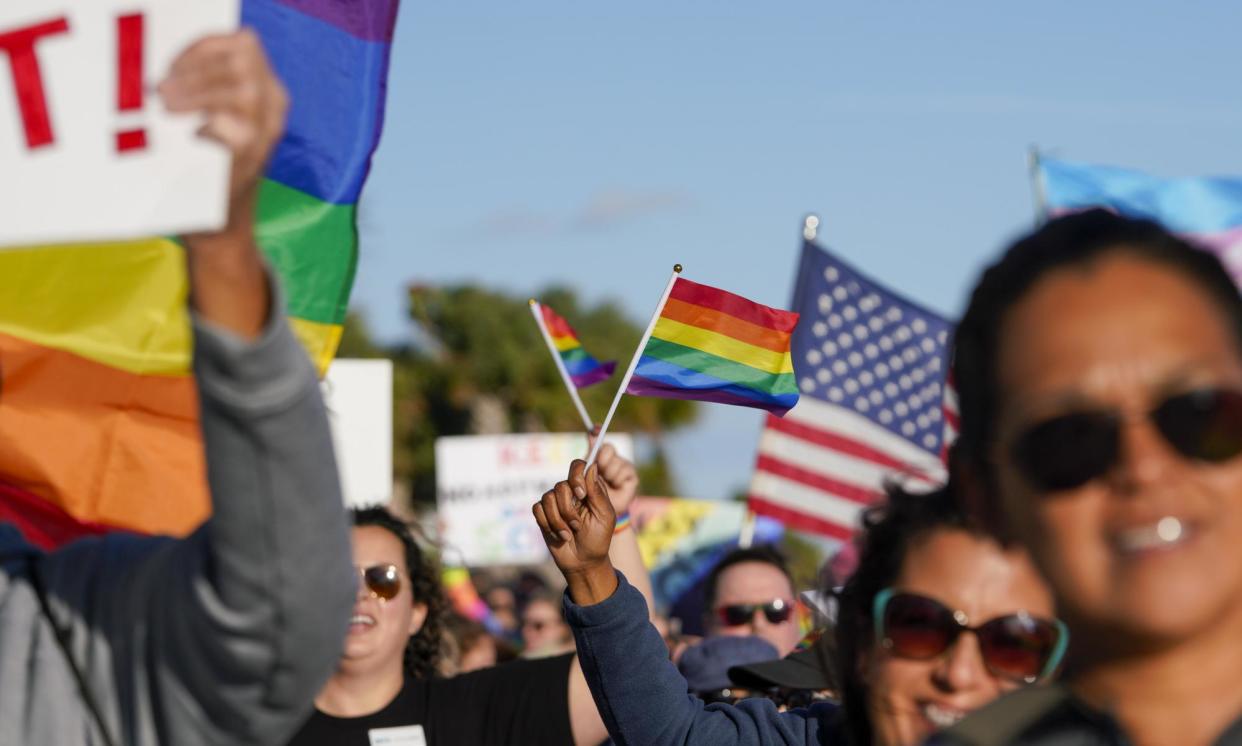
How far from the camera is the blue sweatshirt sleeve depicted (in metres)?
3.31

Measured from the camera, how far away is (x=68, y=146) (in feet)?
6.84

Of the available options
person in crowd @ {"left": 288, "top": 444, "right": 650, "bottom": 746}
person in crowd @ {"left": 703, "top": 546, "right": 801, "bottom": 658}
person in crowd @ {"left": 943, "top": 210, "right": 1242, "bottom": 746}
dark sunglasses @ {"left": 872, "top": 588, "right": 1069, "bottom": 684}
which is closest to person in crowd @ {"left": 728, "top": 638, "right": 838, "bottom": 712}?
person in crowd @ {"left": 288, "top": 444, "right": 650, "bottom": 746}

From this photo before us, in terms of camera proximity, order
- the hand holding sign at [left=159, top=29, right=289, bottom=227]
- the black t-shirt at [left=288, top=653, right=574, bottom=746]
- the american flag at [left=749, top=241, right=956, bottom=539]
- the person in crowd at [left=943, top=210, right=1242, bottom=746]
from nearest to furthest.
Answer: the person in crowd at [left=943, top=210, right=1242, bottom=746] → the hand holding sign at [left=159, top=29, right=289, bottom=227] → the black t-shirt at [left=288, top=653, right=574, bottom=746] → the american flag at [left=749, top=241, right=956, bottom=539]

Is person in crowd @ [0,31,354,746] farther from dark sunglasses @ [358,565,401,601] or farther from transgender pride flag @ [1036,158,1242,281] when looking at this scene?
transgender pride flag @ [1036,158,1242,281]

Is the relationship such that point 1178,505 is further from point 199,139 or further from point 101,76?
point 101,76

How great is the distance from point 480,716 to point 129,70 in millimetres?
2570

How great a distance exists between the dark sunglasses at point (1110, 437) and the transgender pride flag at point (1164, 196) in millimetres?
6127

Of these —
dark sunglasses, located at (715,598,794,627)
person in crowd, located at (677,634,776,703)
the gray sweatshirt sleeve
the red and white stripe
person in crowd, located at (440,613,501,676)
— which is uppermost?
the gray sweatshirt sleeve

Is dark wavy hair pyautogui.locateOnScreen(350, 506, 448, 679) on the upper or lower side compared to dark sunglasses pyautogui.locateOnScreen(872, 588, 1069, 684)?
lower

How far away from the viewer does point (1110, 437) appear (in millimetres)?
1417

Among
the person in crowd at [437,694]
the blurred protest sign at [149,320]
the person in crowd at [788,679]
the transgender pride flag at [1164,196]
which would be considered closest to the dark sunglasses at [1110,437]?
the blurred protest sign at [149,320]

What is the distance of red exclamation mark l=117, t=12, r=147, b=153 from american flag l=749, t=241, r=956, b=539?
657 centimetres

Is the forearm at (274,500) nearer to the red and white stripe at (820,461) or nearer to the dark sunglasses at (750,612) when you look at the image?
the dark sunglasses at (750,612)

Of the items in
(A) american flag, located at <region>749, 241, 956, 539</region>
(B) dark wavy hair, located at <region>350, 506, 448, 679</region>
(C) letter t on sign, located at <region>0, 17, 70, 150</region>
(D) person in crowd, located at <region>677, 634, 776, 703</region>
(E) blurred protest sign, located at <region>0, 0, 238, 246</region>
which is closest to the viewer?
(E) blurred protest sign, located at <region>0, 0, 238, 246</region>
